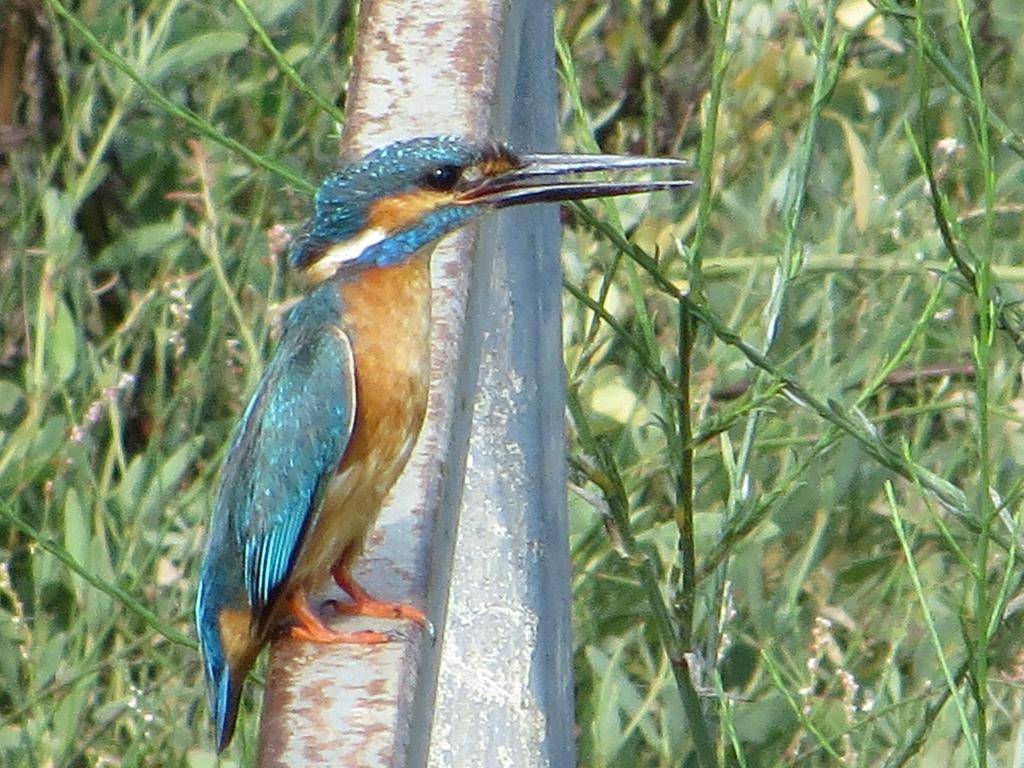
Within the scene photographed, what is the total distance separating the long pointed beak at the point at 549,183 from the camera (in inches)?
98.1

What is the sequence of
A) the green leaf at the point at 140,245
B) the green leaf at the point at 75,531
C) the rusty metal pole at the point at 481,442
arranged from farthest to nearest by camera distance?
the green leaf at the point at 140,245 < the green leaf at the point at 75,531 < the rusty metal pole at the point at 481,442

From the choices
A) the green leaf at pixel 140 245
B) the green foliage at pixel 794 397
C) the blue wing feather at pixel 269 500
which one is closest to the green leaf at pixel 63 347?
the green leaf at pixel 140 245

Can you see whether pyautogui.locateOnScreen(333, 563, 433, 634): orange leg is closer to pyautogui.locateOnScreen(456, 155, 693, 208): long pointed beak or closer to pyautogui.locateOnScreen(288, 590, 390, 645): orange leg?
pyautogui.locateOnScreen(288, 590, 390, 645): orange leg

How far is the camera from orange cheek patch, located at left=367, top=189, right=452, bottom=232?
2.56m

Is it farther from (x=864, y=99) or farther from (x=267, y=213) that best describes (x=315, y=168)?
(x=864, y=99)

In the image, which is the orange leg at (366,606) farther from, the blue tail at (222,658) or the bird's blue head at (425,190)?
the bird's blue head at (425,190)

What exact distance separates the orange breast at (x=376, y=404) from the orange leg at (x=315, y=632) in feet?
0.25

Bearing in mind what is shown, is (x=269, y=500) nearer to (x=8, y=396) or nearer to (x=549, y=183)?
(x=549, y=183)

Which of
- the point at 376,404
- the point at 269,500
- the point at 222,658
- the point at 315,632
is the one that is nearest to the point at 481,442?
the point at 376,404

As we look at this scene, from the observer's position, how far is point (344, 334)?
2.60 metres

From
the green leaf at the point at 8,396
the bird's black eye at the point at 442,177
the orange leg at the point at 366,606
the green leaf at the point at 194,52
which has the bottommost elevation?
the orange leg at the point at 366,606

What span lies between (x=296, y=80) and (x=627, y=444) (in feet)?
5.27

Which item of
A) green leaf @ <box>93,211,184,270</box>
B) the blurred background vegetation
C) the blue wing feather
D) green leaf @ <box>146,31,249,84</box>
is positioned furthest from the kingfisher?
green leaf @ <box>93,211,184,270</box>

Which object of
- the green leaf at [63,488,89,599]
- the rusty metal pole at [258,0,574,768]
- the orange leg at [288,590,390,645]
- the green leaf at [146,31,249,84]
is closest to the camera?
the orange leg at [288,590,390,645]
